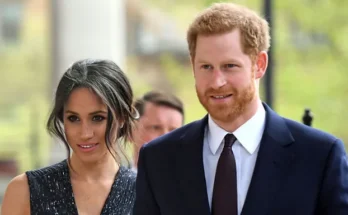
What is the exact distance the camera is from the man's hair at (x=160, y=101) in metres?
7.11

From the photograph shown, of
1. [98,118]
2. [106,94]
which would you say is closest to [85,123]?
[98,118]

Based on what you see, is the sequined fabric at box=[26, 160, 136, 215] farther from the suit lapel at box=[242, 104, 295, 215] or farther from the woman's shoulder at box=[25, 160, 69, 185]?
the suit lapel at box=[242, 104, 295, 215]

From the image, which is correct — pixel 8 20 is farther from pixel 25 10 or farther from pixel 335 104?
pixel 335 104

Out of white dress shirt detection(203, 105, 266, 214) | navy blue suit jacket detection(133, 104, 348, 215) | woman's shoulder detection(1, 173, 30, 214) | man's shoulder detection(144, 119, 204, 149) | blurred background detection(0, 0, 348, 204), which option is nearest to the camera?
navy blue suit jacket detection(133, 104, 348, 215)

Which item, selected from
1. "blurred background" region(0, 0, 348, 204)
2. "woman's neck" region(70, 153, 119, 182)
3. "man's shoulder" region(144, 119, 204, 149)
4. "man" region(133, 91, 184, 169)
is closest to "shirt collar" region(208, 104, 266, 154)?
"man's shoulder" region(144, 119, 204, 149)

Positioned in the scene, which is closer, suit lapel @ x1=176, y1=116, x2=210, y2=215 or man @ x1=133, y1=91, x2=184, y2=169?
suit lapel @ x1=176, y1=116, x2=210, y2=215

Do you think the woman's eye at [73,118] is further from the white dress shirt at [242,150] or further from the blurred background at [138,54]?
the blurred background at [138,54]

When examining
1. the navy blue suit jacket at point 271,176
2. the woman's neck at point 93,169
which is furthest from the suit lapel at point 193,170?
the woman's neck at point 93,169

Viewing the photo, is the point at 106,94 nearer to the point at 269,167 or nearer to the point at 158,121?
the point at 269,167

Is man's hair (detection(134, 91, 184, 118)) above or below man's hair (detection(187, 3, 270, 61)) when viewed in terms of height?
below

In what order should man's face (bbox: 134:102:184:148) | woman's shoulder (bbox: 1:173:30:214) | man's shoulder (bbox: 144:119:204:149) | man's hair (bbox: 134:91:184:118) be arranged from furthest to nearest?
man's hair (bbox: 134:91:184:118), man's face (bbox: 134:102:184:148), woman's shoulder (bbox: 1:173:30:214), man's shoulder (bbox: 144:119:204:149)

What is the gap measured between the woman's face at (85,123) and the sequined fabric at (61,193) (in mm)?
267

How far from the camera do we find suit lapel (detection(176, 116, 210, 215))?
4.39m

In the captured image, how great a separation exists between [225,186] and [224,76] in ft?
1.53
